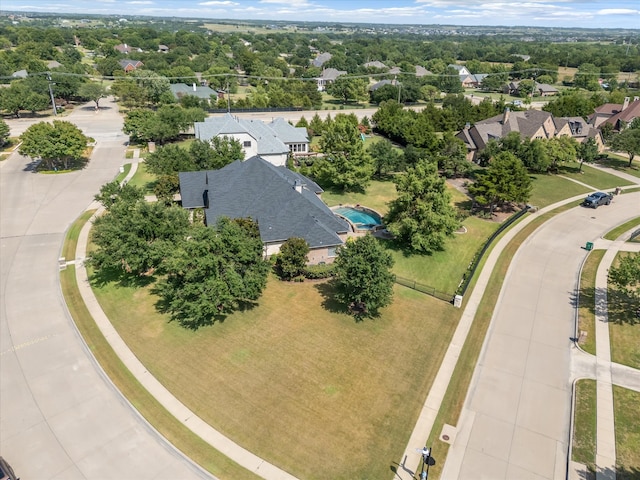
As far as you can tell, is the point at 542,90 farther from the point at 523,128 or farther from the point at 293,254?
the point at 293,254

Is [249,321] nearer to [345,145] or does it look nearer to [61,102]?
[345,145]

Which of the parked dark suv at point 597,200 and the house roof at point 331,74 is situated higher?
the house roof at point 331,74

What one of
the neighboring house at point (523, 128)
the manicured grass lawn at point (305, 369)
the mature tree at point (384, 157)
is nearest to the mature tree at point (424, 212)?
the manicured grass lawn at point (305, 369)

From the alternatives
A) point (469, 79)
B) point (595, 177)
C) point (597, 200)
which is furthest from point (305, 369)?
point (469, 79)

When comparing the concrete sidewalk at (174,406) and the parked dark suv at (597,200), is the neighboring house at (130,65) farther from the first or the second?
the parked dark suv at (597,200)

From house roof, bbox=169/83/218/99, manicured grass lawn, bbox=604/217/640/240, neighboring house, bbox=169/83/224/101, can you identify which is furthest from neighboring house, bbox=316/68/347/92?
manicured grass lawn, bbox=604/217/640/240

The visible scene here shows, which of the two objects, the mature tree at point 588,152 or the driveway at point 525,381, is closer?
the driveway at point 525,381

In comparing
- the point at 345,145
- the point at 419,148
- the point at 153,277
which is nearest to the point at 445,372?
the point at 153,277

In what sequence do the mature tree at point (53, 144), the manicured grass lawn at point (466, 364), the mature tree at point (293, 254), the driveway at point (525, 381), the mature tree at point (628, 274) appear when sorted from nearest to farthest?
the driveway at point (525, 381), the manicured grass lawn at point (466, 364), the mature tree at point (628, 274), the mature tree at point (293, 254), the mature tree at point (53, 144)
